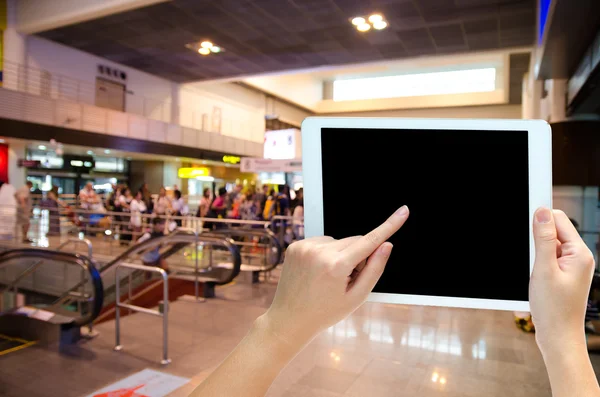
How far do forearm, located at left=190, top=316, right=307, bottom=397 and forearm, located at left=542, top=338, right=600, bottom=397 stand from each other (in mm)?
383

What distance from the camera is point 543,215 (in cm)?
63

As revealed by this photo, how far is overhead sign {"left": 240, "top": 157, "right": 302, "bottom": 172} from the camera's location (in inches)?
352

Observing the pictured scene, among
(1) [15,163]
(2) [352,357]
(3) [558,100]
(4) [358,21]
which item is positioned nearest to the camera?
(2) [352,357]

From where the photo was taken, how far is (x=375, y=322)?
4.60 metres

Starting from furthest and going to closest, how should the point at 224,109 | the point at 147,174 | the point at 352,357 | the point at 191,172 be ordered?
the point at 224,109 → the point at 147,174 → the point at 191,172 → the point at 352,357

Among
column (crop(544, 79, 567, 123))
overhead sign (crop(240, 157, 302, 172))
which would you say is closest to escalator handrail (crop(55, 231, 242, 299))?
overhead sign (crop(240, 157, 302, 172))

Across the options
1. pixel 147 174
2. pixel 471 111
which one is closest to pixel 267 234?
pixel 147 174

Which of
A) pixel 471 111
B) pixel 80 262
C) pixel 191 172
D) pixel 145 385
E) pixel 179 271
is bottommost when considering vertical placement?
pixel 145 385

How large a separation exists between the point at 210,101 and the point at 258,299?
48.1ft

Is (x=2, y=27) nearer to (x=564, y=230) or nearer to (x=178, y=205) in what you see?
(x=178, y=205)

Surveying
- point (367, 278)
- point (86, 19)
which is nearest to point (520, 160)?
point (367, 278)

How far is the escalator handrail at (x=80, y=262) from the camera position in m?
4.42

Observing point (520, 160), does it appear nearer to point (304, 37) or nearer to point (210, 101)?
point (304, 37)

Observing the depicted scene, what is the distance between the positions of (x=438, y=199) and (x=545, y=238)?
159 millimetres
